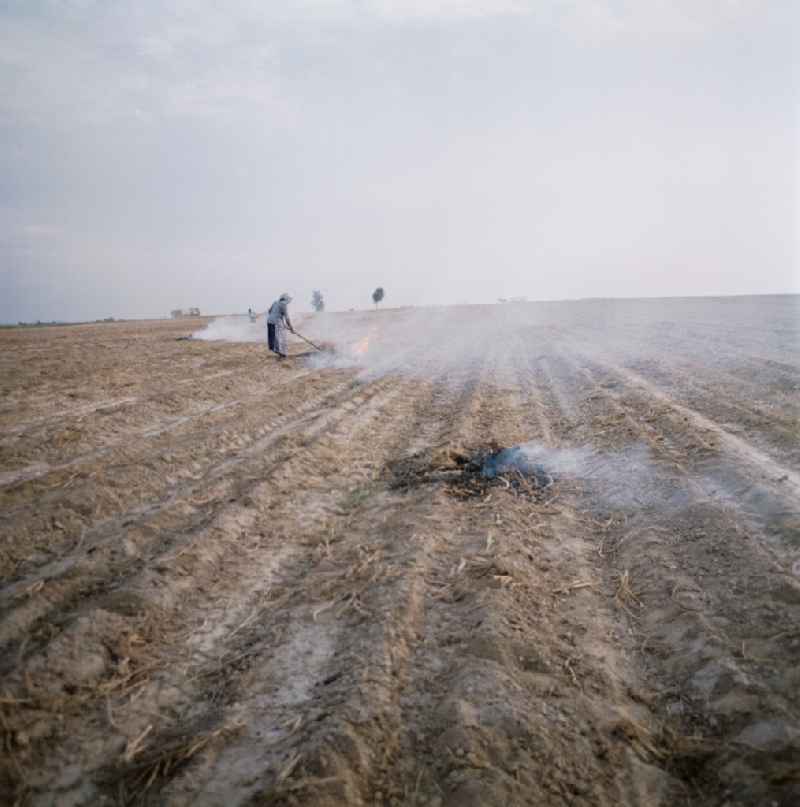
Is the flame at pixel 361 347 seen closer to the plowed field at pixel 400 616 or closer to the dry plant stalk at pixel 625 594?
the plowed field at pixel 400 616

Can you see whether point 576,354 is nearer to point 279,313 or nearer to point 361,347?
point 361,347

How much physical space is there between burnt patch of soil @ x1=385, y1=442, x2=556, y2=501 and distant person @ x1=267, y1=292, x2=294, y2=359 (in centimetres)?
1135

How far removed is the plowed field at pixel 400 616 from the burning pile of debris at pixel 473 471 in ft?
0.19

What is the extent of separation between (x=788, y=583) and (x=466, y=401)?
769 cm

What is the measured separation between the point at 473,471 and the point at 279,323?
1354 cm

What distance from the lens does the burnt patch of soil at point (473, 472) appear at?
238 inches

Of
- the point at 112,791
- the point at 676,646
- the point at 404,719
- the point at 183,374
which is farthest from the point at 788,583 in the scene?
the point at 183,374

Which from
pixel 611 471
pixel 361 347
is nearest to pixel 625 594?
pixel 611 471

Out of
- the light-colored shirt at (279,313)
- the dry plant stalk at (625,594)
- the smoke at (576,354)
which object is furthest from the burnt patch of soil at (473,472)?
the light-colored shirt at (279,313)

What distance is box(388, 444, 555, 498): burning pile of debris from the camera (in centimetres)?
610

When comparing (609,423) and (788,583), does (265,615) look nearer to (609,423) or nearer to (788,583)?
(788,583)

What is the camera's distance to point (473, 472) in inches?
257

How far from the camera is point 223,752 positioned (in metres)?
2.57

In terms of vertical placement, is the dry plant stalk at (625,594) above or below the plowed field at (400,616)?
below
